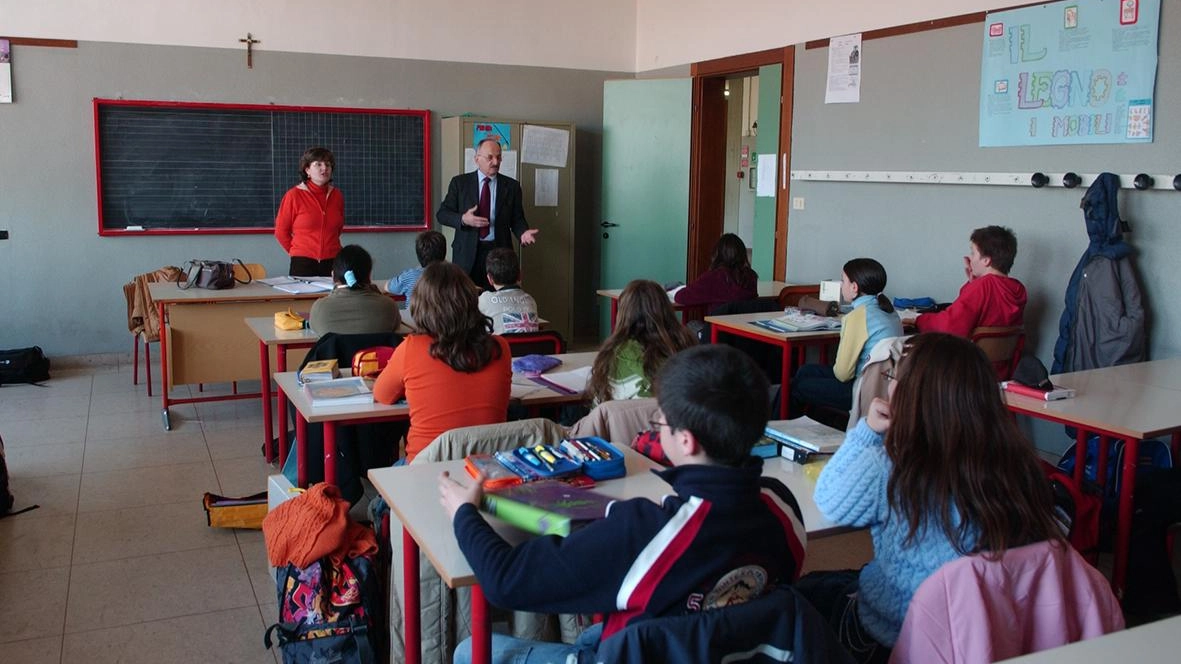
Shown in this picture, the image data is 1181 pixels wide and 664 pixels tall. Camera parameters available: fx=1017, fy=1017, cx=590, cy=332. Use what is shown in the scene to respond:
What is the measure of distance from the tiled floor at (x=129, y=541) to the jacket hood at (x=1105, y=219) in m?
3.75

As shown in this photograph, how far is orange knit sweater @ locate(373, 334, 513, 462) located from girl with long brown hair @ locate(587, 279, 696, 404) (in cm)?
38

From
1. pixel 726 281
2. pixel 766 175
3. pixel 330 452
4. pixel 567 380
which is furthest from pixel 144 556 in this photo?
pixel 766 175

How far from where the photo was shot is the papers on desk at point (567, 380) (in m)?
3.65

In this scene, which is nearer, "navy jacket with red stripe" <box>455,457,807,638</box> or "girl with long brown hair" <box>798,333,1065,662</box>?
"navy jacket with red stripe" <box>455,457,807,638</box>

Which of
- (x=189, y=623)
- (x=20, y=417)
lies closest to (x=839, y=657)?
(x=189, y=623)

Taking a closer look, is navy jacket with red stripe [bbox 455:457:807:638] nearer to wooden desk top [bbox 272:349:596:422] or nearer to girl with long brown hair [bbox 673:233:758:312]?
wooden desk top [bbox 272:349:596:422]

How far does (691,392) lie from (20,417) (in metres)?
5.18

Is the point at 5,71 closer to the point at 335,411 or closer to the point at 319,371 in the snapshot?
the point at 319,371

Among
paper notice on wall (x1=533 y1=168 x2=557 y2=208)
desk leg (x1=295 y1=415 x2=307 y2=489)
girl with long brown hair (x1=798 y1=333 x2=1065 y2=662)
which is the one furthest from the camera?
paper notice on wall (x1=533 y1=168 x2=557 y2=208)

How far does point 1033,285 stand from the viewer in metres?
5.12

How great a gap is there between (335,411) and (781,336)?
7.44ft

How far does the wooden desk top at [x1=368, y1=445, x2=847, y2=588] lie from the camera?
195cm

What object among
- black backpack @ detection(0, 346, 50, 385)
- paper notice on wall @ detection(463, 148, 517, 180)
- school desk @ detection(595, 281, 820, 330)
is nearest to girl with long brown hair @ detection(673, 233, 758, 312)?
school desk @ detection(595, 281, 820, 330)

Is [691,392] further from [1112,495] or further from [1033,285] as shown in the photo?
[1033,285]
